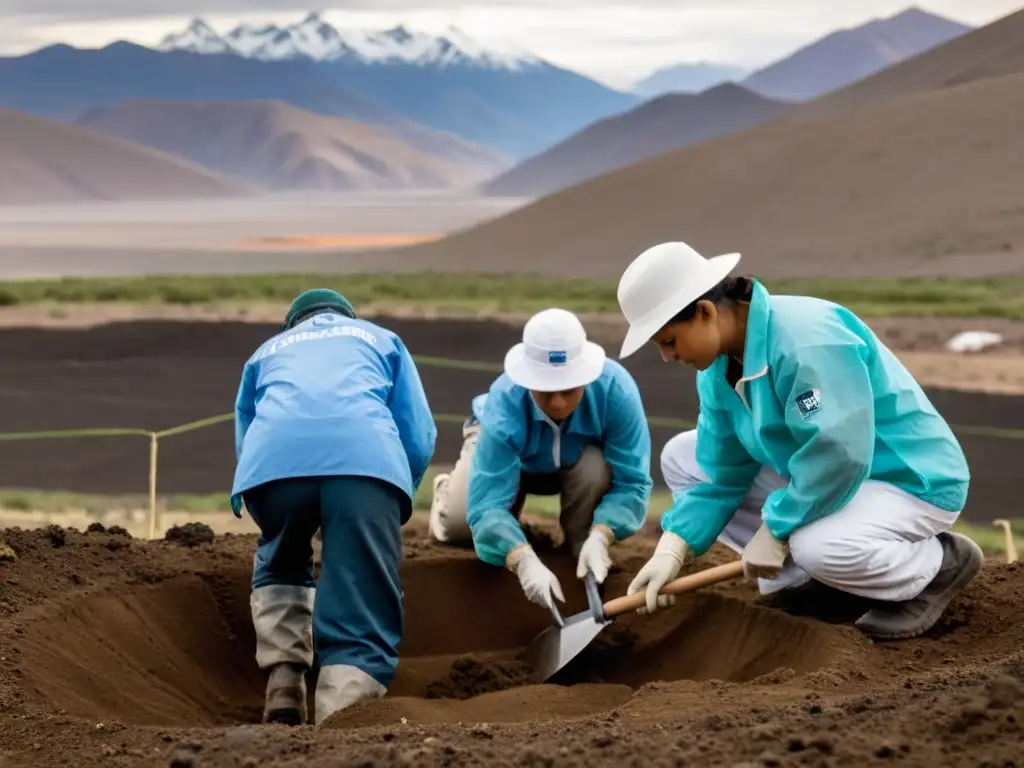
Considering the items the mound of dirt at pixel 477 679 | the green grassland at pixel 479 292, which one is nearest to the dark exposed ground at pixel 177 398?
the green grassland at pixel 479 292

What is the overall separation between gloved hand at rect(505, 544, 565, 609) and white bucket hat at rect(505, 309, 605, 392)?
0.61m

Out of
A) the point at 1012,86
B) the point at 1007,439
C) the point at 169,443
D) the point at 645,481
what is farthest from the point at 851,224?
the point at 645,481

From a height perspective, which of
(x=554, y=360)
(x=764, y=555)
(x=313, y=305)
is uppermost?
(x=313, y=305)

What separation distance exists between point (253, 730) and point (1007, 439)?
25.9 ft

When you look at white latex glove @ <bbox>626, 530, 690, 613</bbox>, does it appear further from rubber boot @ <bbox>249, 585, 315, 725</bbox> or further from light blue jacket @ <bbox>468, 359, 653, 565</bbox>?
rubber boot @ <bbox>249, 585, 315, 725</bbox>

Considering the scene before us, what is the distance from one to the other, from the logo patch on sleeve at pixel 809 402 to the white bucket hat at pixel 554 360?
3.21 feet

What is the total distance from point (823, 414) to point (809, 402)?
0.18 feet

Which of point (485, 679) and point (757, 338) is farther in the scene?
point (485, 679)

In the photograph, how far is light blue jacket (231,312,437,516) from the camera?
12.3ft

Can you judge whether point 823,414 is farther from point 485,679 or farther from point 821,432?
point 485,679

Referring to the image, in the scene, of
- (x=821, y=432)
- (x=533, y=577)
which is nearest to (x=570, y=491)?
(x=533, y=577)

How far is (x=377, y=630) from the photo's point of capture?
3.86 m

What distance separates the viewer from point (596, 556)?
455 cm

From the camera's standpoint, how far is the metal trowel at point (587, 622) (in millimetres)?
3959
